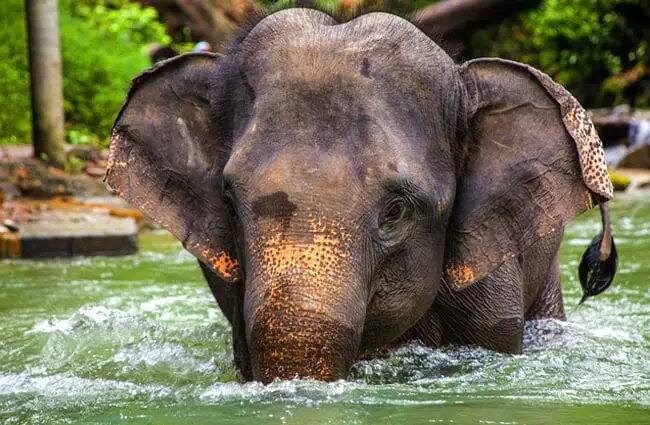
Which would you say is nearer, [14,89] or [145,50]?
[14,89]

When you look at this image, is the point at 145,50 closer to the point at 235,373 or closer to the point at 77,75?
the point at 77,75

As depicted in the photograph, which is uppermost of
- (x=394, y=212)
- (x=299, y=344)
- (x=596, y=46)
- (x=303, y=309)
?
(x=596, y=46)

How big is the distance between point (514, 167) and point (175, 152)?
4.00 feet

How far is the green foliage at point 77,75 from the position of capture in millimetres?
14516

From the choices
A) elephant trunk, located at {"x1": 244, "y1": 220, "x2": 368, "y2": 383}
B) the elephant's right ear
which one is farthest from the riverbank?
elephant trunk, located at {"x1": 244, "y1": 220, "x2": 368, "y2": 383}

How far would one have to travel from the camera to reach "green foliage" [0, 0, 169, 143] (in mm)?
14516

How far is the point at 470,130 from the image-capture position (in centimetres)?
466

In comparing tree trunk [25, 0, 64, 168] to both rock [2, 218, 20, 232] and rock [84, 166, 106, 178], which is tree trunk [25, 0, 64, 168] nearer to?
rock [84, 166, 106, 178]

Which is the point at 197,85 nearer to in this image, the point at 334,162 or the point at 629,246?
the point at 334,162

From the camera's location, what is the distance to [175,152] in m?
4.73

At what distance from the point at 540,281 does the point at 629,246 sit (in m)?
4.14

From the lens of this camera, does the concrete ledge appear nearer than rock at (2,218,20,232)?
Yes

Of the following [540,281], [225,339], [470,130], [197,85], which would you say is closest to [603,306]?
[540,281]

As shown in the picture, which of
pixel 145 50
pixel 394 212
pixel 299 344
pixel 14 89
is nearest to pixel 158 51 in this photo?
pixel 145 50
